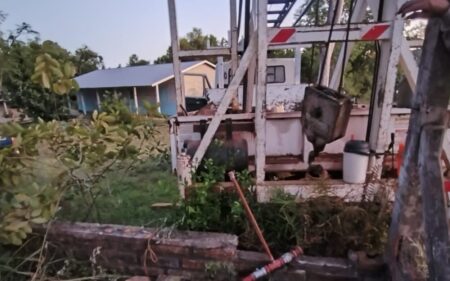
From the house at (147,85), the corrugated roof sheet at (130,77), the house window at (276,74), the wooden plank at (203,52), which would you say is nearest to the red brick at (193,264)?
the wooden plank at (203,52)

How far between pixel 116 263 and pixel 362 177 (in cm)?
207

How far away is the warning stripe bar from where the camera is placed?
225 cm

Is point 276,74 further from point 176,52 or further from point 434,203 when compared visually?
point 434,203

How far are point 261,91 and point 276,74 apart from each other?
6034mm

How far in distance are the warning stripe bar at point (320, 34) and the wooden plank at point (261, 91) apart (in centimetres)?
7

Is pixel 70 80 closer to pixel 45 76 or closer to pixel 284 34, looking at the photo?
pixel 45 76

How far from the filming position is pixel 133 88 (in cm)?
2058

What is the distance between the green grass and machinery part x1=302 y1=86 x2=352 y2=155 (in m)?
1.33

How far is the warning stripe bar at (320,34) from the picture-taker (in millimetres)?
2254

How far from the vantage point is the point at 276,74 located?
8.15 meters

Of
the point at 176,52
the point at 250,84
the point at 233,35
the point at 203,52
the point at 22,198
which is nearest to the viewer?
the point at 22,198

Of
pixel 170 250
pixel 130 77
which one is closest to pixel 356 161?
pixel 170 250

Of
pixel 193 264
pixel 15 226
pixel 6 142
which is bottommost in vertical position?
pixel 193 264

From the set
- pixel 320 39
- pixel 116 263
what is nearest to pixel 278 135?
pixel 320 39
